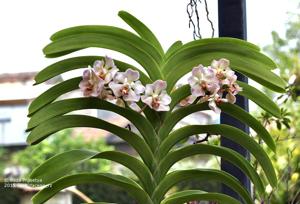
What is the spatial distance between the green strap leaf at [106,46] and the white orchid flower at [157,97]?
0.07 m

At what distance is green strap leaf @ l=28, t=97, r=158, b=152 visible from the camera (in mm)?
1373

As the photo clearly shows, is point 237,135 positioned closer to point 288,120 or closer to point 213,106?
point 213,106

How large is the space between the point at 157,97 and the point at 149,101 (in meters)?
0.02

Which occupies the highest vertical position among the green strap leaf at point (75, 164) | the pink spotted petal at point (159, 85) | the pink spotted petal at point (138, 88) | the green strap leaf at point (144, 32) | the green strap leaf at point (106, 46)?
the green strap leaf at point (144, 32)

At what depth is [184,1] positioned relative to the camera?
7.00 feet

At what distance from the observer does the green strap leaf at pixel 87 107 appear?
1.37m

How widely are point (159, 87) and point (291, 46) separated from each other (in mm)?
877

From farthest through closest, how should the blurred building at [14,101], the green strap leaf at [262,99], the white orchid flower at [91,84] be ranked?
the blurred building at [14,101] < the green strap leaf at [262,99] < the white orchid flower at [91,84]

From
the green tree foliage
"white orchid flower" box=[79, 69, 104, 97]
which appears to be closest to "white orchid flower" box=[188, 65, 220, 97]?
"white orchid flower" box=[79, 69, 104, 97]

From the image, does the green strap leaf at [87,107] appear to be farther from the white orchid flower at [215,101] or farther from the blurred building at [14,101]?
the blurred building at [14,101]

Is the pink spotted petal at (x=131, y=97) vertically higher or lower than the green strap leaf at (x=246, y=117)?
lower

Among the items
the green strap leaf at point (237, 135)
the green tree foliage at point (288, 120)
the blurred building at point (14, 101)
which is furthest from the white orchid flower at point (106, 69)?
the blurred building at point (14, 101)

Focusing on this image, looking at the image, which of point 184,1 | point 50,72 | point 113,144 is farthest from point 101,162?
point 50,72

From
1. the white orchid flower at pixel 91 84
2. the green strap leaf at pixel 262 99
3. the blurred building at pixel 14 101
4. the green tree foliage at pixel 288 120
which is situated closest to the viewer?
the white orchid flower at pixel 91 84
